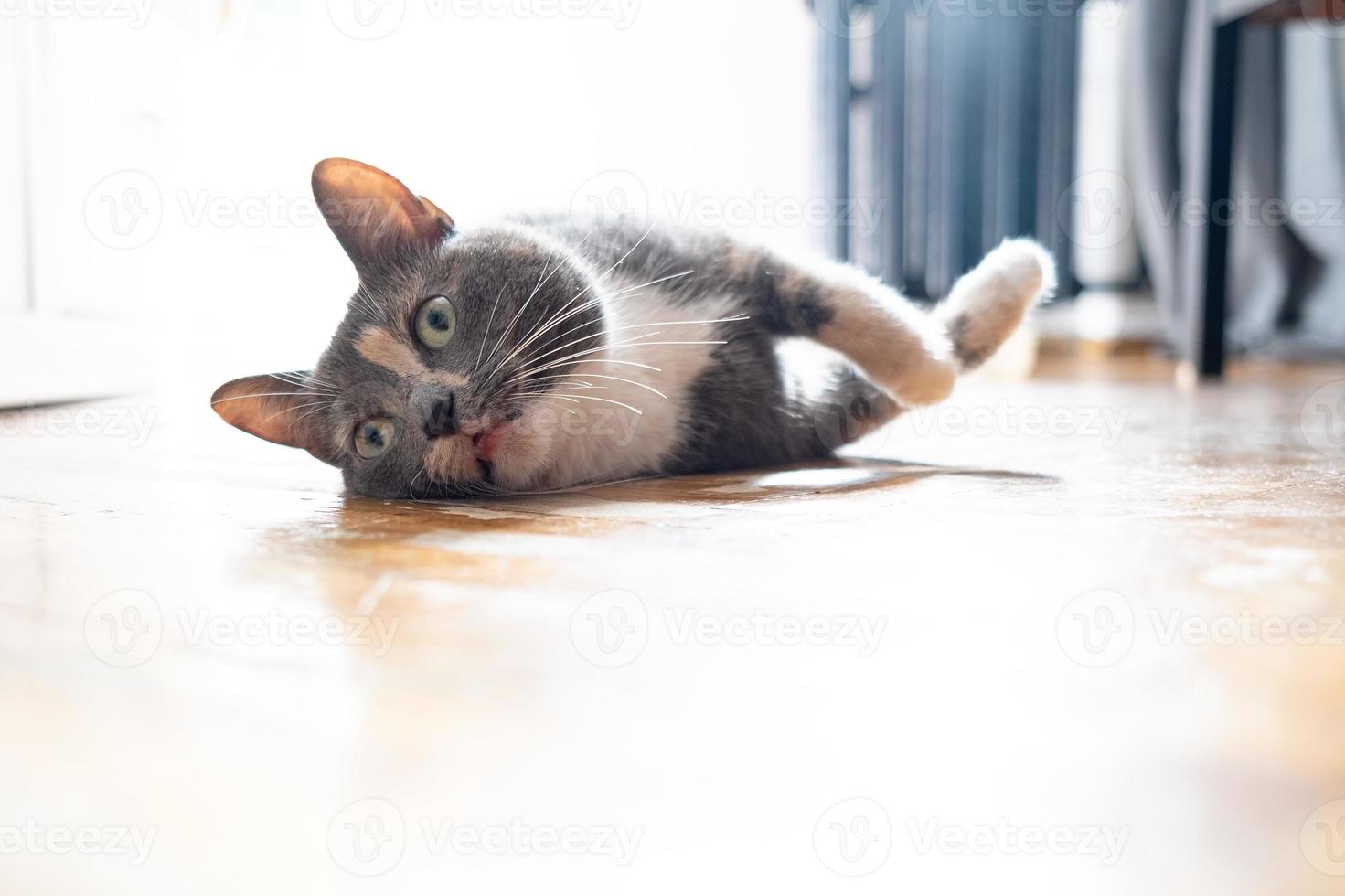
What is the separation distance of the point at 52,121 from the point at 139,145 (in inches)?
14.1

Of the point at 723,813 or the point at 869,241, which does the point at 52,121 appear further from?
the point at 723,813

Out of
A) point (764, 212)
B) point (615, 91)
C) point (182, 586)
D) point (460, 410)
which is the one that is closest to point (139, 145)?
point (615, 91)

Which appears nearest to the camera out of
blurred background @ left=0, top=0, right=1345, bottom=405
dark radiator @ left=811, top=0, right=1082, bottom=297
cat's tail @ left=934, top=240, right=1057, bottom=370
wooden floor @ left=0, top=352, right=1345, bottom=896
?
wooden floor @ left=0, top=352, right=1345, bottom=896

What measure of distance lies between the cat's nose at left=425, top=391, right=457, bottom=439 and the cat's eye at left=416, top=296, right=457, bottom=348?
9 centimetres

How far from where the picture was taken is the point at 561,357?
1166mm

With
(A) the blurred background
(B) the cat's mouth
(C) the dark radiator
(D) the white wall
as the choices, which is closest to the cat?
(B) the cat's mouth

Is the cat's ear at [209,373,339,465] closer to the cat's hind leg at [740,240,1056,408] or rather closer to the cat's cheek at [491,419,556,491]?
the cat's cheek at [491,419,556,491]

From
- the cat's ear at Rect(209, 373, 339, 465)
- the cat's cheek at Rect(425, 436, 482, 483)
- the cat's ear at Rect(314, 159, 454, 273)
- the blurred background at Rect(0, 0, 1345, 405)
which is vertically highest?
the blurred background at Rect(0, 0, 1345, 405)

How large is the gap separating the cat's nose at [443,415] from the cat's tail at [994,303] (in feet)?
2.31

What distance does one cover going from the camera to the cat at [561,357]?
1.13 m

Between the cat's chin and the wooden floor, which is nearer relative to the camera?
the wooden floor

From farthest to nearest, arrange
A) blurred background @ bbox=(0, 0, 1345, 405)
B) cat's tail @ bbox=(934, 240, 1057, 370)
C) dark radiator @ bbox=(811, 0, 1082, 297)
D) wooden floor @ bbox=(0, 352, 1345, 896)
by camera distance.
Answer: dark radiator @ bbox=(811, 0, 1082, 297)
blurred background @ bbox=(0, 0, 1345, 405)
cat's tail @ bbox=(934, 240, 1057, 370)
wooden floor @ bbox=(0, 352, 1345, 896)

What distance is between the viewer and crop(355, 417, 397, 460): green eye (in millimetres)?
1170

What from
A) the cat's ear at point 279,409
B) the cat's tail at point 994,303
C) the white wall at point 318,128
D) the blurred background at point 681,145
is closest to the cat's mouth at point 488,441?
the cat's ear at point 279,409
